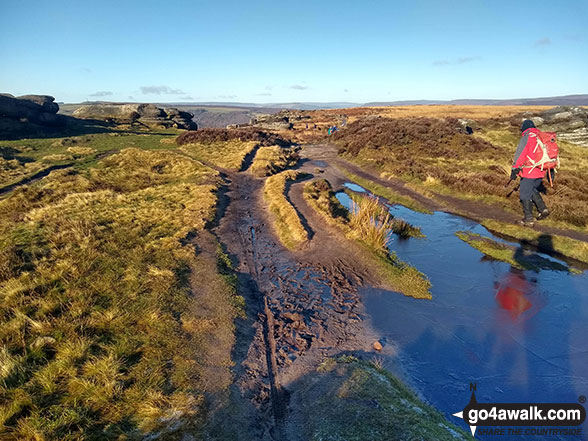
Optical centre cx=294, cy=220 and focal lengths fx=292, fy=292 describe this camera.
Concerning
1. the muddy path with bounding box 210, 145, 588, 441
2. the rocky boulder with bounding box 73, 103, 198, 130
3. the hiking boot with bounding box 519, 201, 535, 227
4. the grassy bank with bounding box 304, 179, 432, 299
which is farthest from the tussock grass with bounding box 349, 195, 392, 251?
the rocky boulder with bounding box 73, 103, 198, 130

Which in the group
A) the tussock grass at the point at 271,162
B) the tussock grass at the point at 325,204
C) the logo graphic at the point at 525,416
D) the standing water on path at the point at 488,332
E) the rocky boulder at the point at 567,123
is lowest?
the logo graphic at the point at 525,416

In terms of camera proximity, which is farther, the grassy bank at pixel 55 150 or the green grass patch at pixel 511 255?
the grassy bank at pixel 55 150

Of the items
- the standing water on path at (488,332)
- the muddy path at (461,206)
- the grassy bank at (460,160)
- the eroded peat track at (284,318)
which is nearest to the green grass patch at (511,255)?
the standing water on path at (488,332)

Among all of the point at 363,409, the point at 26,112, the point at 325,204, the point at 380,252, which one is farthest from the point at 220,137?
the point at 363,409

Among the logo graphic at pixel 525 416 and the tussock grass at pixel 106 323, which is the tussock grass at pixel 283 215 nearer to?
the tussock grass at pixel 106 323

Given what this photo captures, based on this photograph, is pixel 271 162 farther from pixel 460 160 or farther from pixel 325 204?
pixel 460 160

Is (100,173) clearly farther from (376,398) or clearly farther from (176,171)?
(376,398)
